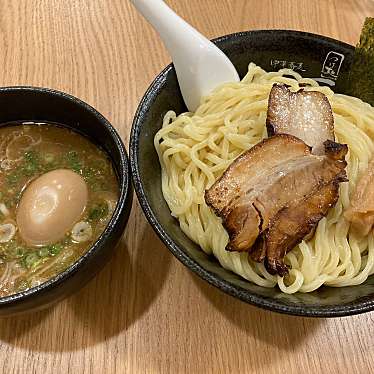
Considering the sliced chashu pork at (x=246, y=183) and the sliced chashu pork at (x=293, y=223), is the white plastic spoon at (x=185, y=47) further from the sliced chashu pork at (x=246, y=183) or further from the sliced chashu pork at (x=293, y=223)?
the sliced chashu pork at (x=293, y=223)

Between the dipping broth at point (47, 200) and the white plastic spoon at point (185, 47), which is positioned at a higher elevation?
the white plastic spoon at point (185, 47)

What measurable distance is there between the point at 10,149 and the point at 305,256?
2.69ft

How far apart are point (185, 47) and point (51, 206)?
0.55 m

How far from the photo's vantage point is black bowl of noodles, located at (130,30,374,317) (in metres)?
1.12

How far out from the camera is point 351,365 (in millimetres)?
1275

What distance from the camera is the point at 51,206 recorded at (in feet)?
4.22

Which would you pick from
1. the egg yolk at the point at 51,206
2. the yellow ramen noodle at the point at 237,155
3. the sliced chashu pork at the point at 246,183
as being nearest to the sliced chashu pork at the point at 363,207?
the yellow ramen noodle at the point at 237,155

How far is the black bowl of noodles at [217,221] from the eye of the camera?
44.2 inches

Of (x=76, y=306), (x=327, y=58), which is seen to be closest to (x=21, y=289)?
(x=76, y=306)

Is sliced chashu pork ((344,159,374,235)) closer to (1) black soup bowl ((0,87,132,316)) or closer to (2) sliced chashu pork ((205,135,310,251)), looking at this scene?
(2) sliced chashu pork ((205,135,310,251))

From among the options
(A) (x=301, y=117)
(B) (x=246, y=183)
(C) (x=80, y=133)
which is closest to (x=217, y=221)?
(B) (x=246, y=183)

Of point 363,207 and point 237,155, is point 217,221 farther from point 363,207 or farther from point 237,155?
point 363,207

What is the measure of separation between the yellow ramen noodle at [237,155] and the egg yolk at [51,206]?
0.23 metres

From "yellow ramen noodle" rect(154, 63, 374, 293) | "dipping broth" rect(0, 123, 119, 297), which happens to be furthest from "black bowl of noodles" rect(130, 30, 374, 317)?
"dipping broth" rect(0, 123, 119, 297)
